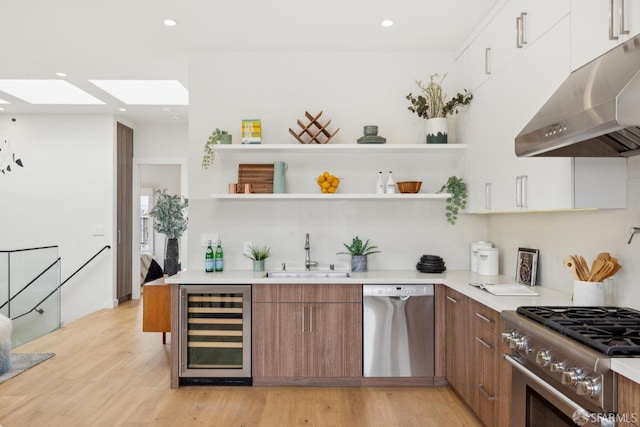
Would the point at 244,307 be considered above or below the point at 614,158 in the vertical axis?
below

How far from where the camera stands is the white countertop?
242cm

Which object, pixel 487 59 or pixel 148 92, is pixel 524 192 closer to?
pixel 487 59

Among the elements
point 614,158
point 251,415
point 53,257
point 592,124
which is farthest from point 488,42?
point 53,257

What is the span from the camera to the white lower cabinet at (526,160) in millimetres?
2146

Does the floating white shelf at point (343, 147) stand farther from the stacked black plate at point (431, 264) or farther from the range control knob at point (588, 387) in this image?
the range control knob at point (588, 387)

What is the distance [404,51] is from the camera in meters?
3.82

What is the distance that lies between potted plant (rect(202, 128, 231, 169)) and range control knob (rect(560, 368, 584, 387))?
2871 mm

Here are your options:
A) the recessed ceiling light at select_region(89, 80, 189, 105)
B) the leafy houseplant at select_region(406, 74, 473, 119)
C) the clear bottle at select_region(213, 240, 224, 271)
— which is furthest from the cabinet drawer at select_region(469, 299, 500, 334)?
the recessed ceiling light at select_region(89, 80, 189, 105)

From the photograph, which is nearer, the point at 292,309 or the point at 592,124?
the point at 592,124

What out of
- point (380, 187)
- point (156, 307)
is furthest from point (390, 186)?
point (156, 307)

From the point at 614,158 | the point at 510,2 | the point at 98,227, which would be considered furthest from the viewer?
the point at 98,227

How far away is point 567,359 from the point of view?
158 centimetres

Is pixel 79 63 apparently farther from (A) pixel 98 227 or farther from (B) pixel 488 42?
(B) pixel 488 42

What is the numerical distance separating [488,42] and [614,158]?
Answer: 1.36 metres
